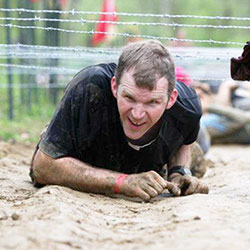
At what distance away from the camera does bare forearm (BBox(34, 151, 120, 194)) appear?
4176 millimetres

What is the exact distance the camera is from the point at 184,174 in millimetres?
4621

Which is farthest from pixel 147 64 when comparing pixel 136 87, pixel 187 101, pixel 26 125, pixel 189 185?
pixel 26 125

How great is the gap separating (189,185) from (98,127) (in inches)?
29.6

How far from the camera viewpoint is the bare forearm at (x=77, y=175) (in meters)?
4.18

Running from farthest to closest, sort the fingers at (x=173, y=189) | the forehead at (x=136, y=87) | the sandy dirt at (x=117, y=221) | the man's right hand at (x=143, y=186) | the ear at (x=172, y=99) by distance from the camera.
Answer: the fingers at (x=173, y=189)
the ear at (x=172, y=99)
the man's right hand at (x=143, y=186)
the forehead at (x=136, y=87)
the sandy dirt at (x=117, y=221)

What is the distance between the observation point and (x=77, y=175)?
4172 millimetres

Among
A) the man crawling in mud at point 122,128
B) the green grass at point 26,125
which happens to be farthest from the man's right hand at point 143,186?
the green grass at point 26,125

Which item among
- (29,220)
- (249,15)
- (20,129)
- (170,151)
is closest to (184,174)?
(170,151)

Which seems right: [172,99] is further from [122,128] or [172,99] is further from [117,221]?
[117,221]

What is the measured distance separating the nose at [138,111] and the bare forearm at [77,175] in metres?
0.47

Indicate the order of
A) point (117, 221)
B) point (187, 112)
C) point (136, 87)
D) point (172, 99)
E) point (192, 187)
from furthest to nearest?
point (187, 112)
point (192, 187)
point (172, 99)
point (136, 87)
point (117, 221)

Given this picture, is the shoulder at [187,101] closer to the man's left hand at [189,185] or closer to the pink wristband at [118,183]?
the man's left hand at [189,185]

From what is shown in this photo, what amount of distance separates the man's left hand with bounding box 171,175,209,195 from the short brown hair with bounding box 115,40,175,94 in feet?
2.34

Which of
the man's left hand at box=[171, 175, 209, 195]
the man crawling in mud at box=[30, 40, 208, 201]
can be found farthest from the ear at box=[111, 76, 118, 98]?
the man's left hand at box=[171, 175, 209, 195]
